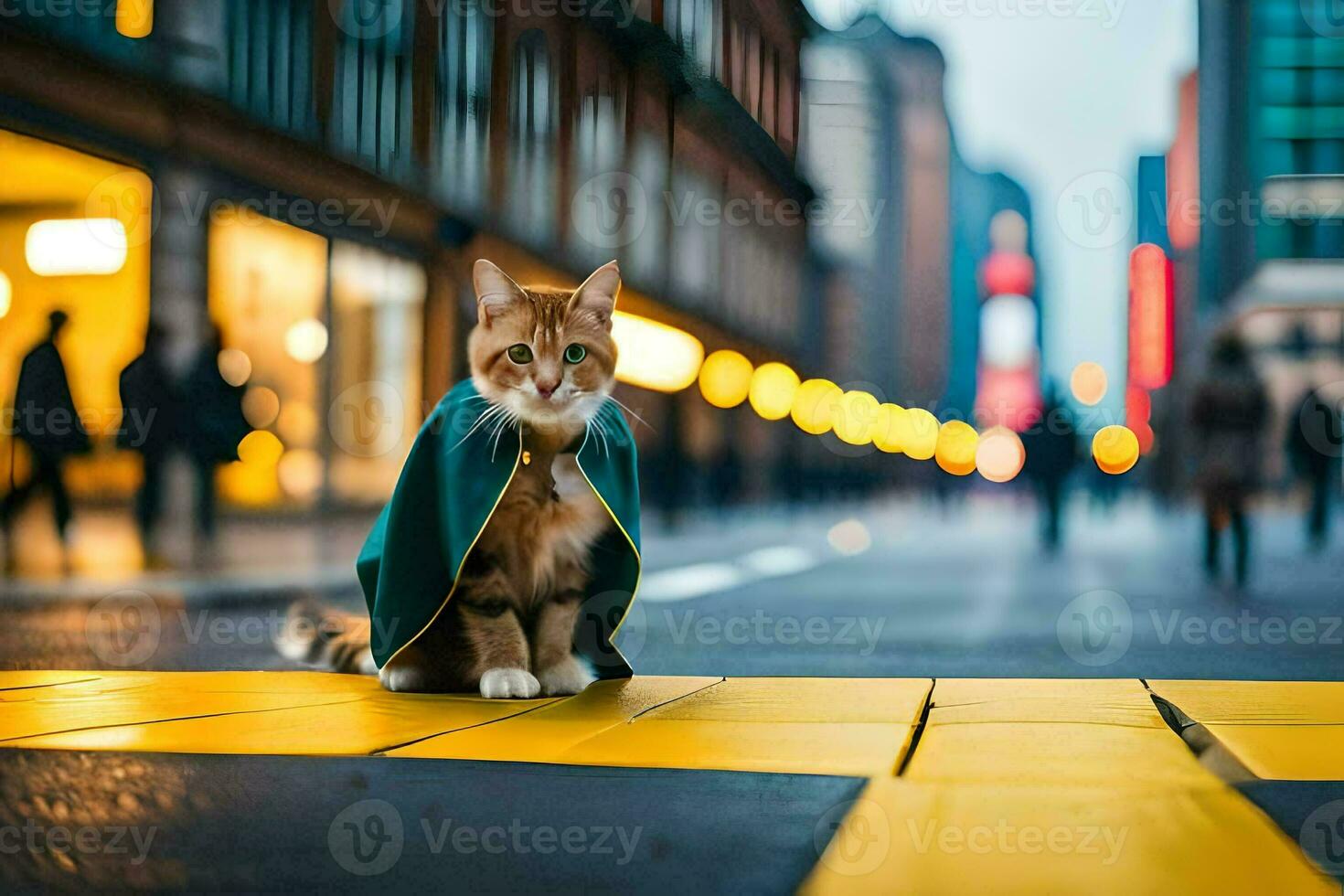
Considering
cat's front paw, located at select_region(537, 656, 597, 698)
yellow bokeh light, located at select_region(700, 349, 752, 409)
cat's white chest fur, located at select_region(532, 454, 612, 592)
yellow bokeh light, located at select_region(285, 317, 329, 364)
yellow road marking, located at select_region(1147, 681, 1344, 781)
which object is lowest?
yellow road marking, located at select_region(1147, 681, 1344, 781)

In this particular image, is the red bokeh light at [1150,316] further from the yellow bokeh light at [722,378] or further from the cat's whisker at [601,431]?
the cat's whisker at [601,431]

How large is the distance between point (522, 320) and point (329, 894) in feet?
7.26

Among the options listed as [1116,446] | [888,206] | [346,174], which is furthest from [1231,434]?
[888,206]

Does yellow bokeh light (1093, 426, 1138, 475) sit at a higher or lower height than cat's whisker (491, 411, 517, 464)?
higher

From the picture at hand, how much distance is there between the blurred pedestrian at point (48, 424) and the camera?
34.7 feet

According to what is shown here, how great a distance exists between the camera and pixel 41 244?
14.8 meters

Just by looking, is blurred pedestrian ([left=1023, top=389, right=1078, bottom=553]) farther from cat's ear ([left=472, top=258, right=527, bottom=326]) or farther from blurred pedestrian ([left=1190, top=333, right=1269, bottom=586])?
cat's ear ([left=472, top=258, right=527, bottom=326])

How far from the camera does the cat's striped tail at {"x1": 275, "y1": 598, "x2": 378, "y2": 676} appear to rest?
15.8 feet

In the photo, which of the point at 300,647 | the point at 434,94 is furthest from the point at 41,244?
the point at 300,647

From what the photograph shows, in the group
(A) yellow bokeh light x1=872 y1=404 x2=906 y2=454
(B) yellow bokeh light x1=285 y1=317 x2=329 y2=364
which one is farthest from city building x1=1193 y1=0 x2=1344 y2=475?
(B) yellow bokeh light x1=285 y1=317 x2=329 y2=364

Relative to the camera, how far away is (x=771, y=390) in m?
34.5

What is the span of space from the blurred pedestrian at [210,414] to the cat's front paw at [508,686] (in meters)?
8.18

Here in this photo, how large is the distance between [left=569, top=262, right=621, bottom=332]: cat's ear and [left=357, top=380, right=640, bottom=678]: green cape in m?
0.31

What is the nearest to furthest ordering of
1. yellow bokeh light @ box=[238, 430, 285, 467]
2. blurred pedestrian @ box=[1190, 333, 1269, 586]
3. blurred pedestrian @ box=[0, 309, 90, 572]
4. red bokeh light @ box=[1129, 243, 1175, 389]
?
blurred pedestrian @ box=[0, 309, 90, 572] → blurred pedestrian @ box=[1190, 333, 1269, 586] → yellow bokeh light @ box=[238, 430, 285, 467] → red bokeh light @ box=[1129, 243, 1175, 389]
